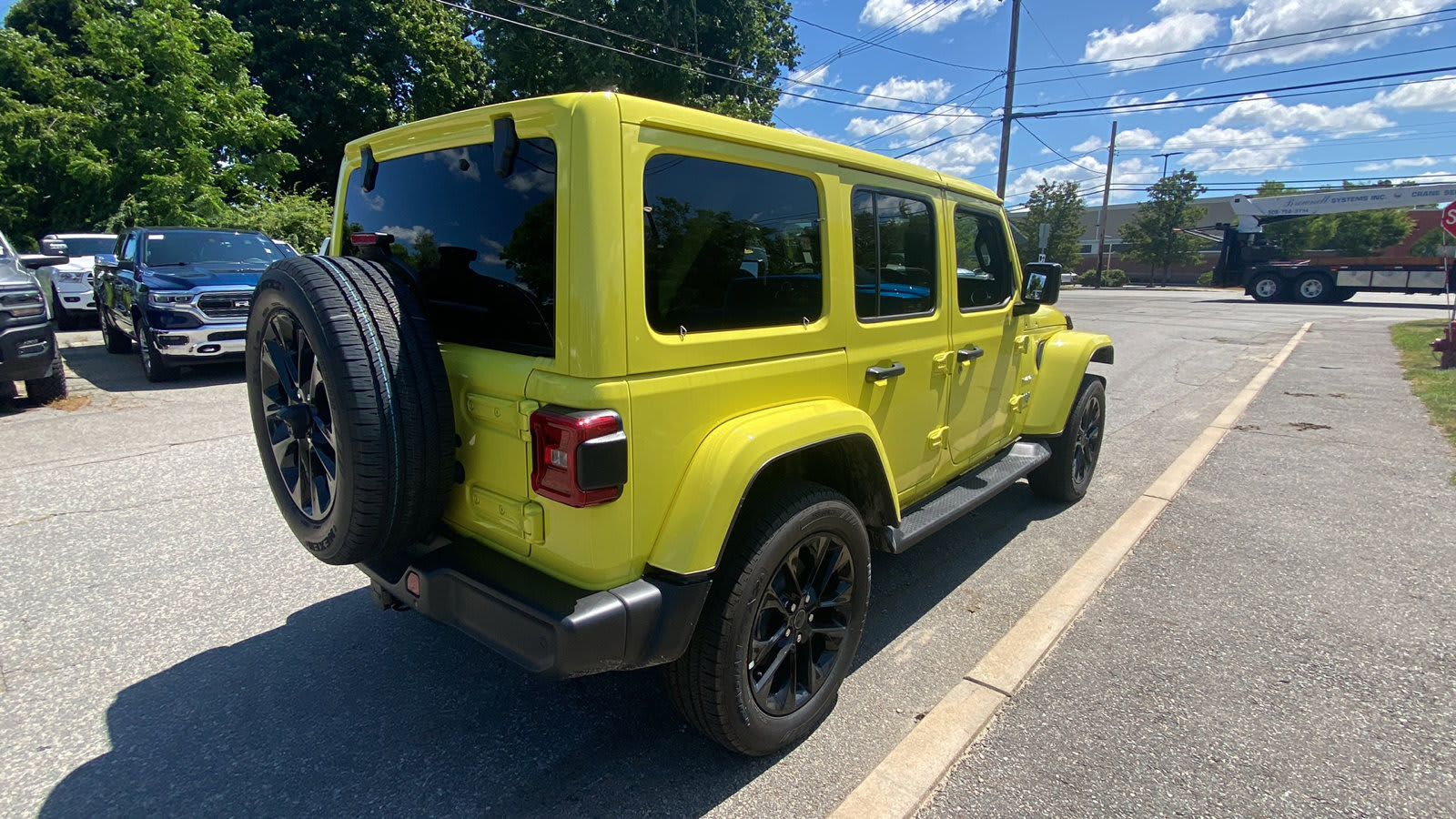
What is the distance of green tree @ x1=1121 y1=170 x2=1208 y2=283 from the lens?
43.2m

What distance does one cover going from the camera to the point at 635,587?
2021 mm

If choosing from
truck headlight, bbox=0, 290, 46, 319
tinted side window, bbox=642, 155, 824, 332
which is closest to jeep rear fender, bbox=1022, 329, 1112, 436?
tinted side window, bbox=642, 155, 824, 332

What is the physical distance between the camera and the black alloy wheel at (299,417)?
2264 mm

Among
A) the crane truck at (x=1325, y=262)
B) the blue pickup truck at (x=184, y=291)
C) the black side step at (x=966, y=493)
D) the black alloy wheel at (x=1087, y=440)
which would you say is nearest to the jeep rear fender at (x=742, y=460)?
the black side step at (x=966, y=493)

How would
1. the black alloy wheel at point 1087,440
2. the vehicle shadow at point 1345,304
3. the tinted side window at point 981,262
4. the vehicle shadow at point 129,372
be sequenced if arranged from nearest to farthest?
the tinted side window at point 981,262
the black alloy wheel at point 1087,440
the vehicle shadow at point 129,372
the vehicle shadow at point 1345,304

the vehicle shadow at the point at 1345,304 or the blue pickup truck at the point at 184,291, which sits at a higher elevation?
the blue pickup truck at the point at 184,291

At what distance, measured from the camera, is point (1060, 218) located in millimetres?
44031

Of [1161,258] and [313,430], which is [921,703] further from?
[1161,258]

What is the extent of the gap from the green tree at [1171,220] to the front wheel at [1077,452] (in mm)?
45537

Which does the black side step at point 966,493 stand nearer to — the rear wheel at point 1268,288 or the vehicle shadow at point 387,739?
the vehicle shadow at point 387,739

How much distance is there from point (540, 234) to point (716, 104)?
20.5m

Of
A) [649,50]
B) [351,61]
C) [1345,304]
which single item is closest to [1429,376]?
[649,50]

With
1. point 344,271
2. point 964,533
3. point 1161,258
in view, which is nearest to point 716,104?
point 964,533

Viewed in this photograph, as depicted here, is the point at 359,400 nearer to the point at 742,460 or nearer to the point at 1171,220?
the point at 742,460
